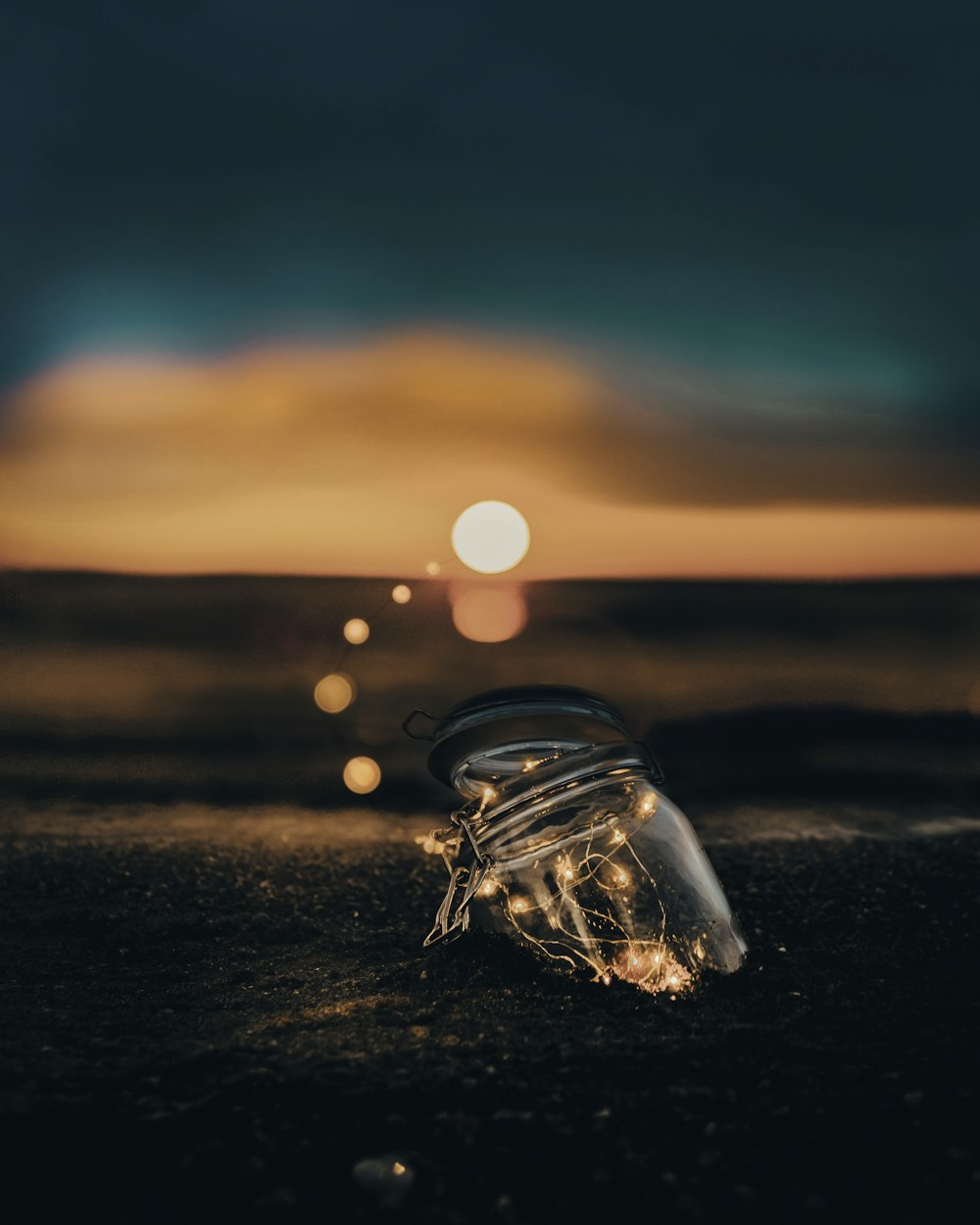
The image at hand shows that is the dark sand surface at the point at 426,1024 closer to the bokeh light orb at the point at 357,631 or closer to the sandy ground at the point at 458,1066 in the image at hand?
the sandy ground at the point at 458,1066

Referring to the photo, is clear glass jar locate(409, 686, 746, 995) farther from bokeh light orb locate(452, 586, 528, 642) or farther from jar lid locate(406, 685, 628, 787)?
bokeh light orb locate(452, 586, 528, 642)

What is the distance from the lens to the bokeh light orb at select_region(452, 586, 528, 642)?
4.64m

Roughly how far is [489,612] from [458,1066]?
137 inches

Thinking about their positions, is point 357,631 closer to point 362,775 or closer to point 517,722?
point 362,775

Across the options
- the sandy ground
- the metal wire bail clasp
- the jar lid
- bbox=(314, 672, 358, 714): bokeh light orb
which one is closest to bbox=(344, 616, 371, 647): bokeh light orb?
bbox=(314, 672, 358, 714): bokeh light orb

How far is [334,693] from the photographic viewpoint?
4.00 m

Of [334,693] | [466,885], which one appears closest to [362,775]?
[334,693]

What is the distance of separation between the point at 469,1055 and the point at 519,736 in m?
0.54

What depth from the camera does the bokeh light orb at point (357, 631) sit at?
446 centimetres

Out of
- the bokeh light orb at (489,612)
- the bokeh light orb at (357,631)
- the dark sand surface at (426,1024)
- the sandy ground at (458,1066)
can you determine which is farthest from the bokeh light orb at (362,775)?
the bokeh light orb at (489,612)

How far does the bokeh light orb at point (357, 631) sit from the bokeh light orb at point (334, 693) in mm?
301

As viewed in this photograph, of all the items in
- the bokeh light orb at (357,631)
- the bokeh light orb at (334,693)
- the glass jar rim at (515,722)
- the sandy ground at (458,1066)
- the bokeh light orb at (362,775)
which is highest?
the bokeh light orb at (357,631)

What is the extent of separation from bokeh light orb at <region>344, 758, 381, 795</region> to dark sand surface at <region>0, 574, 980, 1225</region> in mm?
69

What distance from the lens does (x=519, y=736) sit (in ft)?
5.77
